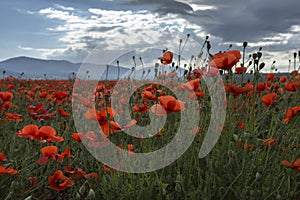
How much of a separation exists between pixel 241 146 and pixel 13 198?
1.48m

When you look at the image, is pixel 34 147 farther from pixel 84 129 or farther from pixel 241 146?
pixel 241 146

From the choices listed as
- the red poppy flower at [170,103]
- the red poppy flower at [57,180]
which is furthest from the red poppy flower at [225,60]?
the red poppy flower at [57,180]

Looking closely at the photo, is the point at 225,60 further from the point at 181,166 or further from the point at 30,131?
the point at 30,131

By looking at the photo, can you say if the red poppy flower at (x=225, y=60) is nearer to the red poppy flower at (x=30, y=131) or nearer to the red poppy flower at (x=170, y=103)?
the red poppy flower at (x=170, y=103)

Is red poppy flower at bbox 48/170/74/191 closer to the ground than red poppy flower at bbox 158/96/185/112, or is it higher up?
closer to the ground

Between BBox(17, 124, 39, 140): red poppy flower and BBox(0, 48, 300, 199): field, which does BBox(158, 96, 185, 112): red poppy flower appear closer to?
BBox(0, 48, 300, 199): field

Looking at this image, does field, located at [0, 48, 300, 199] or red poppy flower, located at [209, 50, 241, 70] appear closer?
field, located at [0, 48, 300, 199]

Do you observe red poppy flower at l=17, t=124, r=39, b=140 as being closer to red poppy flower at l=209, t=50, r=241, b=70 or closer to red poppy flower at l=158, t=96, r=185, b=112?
red poppy flower at l=158, t=96, r=185, b=112

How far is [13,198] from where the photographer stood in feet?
7.30

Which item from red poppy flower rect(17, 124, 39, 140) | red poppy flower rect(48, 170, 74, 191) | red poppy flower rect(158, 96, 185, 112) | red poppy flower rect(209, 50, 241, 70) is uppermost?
red poppy flower rect(209, 50, 241, 70)

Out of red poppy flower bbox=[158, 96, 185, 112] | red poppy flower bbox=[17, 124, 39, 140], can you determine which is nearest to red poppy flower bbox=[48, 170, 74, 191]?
red poppy flower bbox=[17, 124, 39, 140]

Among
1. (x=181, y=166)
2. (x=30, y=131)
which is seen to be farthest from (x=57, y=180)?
(x=181, y=166)

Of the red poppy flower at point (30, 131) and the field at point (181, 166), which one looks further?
the red poppy flower at point (30, 131)

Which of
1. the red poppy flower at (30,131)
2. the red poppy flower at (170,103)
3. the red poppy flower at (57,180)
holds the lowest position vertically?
the red poppy flower at (57,180)
